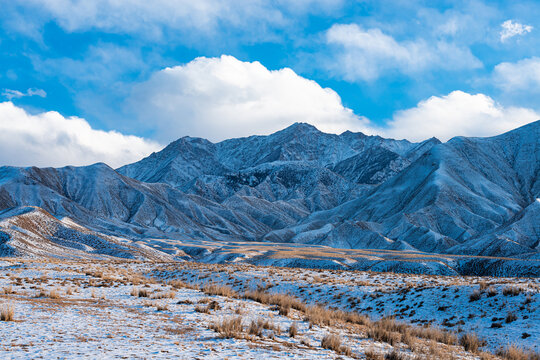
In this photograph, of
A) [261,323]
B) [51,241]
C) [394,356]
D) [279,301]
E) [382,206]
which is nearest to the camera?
[394,356]

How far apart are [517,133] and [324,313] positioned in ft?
652

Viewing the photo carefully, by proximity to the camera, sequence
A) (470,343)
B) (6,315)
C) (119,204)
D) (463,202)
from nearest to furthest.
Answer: (6,315) < (470,343) < (463,202) < (119,204)

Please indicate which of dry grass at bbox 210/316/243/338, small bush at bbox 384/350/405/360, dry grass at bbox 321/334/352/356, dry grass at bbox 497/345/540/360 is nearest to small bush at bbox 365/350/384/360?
small bush at bbox 384/350/405/360

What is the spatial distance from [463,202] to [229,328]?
13845 cm

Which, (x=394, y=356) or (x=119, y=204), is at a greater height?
(x=119, y=204)

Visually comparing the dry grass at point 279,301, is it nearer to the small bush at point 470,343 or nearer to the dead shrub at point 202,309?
the dead shrub at point 202,309

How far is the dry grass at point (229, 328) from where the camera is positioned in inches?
441

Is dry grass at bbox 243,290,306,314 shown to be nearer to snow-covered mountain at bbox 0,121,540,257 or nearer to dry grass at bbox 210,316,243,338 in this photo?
dry grass at bbox 210,316,243,338

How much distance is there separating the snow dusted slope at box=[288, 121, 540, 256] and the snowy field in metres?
77.7

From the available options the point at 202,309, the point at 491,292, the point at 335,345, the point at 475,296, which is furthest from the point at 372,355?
the point at 491,292

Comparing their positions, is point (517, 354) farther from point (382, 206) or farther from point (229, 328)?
point (382, 206)

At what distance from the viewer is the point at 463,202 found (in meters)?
137

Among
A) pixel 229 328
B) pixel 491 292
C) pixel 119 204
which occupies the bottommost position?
pixel 491 292

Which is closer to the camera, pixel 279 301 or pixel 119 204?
pixel 279 301
